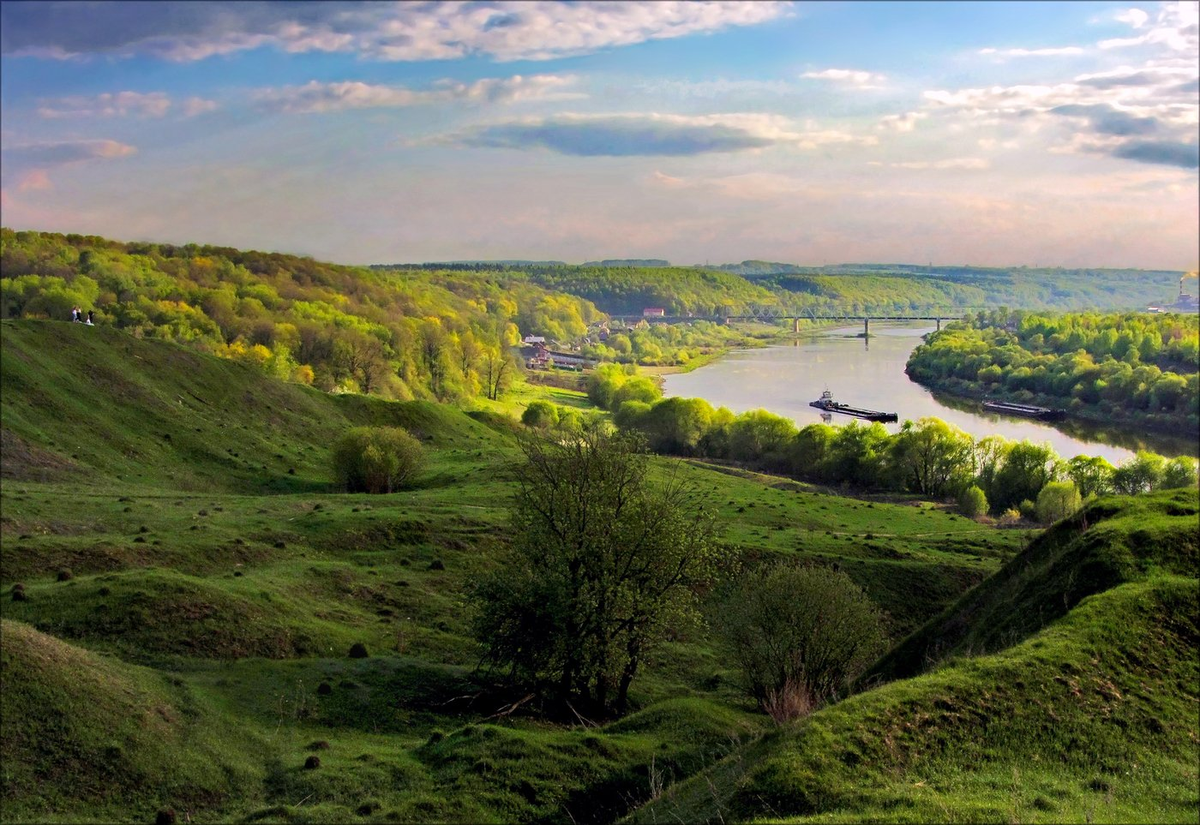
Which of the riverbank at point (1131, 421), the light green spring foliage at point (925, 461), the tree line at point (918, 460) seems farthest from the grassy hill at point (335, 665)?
the light green spring foliage at point (925, 461)

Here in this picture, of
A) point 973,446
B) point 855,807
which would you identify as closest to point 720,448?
point 973,446

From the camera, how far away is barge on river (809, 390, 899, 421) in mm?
108188

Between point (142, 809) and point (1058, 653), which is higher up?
point (1058, 653)

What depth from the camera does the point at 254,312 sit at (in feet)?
355

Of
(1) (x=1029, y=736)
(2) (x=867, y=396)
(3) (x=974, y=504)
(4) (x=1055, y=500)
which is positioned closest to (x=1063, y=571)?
(1) (x=1029, y=736)

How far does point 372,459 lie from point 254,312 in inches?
2569

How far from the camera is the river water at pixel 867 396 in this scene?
74.8m

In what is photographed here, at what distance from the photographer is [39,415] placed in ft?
159

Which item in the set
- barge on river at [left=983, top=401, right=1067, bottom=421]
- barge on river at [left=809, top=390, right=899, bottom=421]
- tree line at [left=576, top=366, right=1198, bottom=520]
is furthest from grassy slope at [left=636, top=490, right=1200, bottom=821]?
barge on river at [left=809, top=390, right=899, bottom=421]

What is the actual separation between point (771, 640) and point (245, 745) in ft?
43.7

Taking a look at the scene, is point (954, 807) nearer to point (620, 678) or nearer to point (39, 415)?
point (620, 678)

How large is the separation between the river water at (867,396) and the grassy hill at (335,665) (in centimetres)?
3274

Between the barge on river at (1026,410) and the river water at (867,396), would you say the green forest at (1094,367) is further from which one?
the river water at (867,396)

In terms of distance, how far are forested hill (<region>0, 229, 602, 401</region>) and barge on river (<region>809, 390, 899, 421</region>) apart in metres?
42.2
